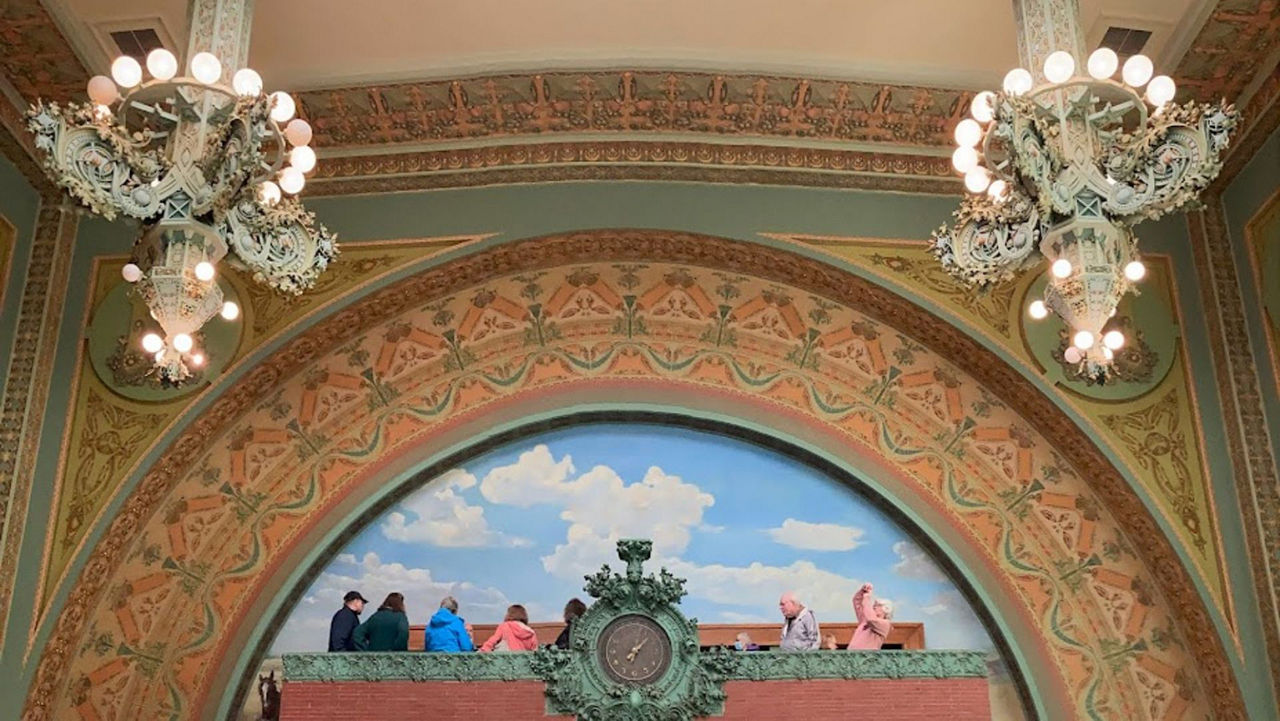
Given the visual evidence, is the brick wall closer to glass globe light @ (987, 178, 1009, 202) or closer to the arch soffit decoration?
the arch soffit decoration

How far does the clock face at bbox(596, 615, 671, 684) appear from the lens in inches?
373

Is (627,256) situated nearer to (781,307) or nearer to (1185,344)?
(781,307)

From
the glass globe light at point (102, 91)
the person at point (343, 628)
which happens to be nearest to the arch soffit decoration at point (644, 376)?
the person at point (343, 628)

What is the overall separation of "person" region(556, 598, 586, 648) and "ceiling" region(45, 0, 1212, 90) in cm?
413

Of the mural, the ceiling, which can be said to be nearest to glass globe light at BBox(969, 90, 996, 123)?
the ceiling

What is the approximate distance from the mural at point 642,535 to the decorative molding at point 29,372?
2.32 m

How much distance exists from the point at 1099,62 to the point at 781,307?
466 centimetres

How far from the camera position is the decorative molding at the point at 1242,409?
9.70 meters

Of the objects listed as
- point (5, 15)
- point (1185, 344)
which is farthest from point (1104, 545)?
point (5, 15)

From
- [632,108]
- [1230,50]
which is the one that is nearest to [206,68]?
[632,108]

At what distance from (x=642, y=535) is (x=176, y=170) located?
5521mm

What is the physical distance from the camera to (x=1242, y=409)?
395 inches

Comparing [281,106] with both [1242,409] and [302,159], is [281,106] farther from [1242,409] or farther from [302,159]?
[1242,409]

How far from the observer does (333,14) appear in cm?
968
